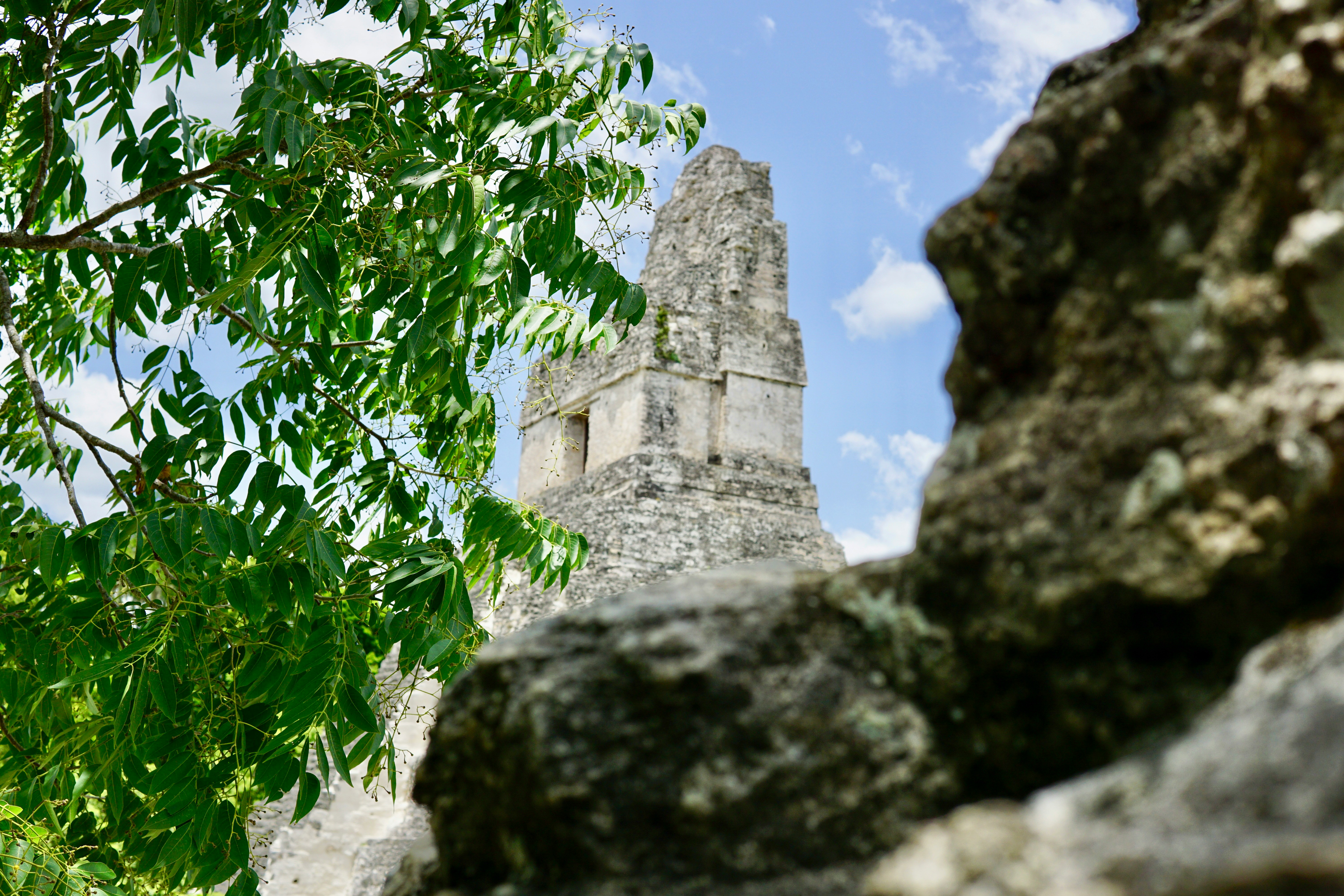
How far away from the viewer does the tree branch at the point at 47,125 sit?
111 inches

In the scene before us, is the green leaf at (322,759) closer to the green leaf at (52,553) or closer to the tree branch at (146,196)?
the green leaf at (52,553)

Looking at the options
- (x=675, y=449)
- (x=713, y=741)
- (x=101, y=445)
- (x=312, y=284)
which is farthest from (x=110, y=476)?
(x=675, y=449)

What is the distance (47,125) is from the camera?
2.83 meters

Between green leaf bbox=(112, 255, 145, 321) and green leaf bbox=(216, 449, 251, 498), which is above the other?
green leaf bbox=(112, 255, 145, 321)

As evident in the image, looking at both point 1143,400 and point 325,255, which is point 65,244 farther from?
point 1143,400

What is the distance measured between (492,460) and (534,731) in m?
2.90

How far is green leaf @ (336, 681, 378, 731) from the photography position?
2.44 meters

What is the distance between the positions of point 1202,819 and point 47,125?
3115 millimetres

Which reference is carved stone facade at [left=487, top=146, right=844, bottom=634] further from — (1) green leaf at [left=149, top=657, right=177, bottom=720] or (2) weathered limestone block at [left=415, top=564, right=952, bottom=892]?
(2) weathered limestone block at [left=415, top=564, right=952, bottom=892]

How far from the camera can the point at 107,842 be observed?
10.2 ft

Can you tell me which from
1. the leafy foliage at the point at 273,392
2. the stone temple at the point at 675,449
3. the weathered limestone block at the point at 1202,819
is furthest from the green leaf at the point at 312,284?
the stone temple at the point at 675,449

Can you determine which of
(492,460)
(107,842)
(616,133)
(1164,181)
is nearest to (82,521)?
(107,842)

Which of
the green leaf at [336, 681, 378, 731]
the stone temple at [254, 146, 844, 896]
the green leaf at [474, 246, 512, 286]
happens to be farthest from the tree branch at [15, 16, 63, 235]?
the stone temple at [254, 146, 844, 896]

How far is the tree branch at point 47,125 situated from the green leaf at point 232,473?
0.86m
